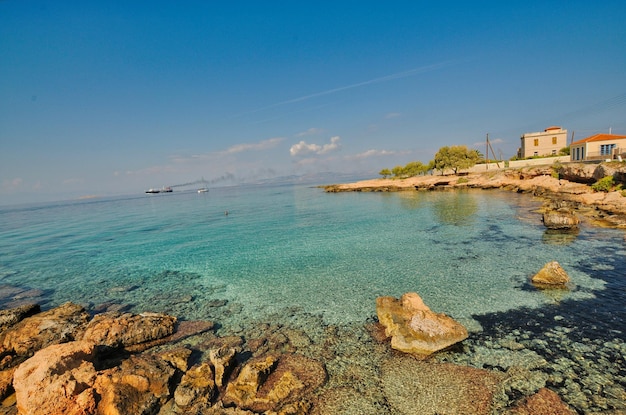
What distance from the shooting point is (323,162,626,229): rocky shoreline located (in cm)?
2948

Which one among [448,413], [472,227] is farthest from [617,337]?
[472,227]

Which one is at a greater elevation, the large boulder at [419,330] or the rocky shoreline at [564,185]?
the rocky shoreline at [564,185]

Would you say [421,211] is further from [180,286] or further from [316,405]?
[316,405]

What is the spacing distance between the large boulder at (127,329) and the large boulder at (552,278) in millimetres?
17843

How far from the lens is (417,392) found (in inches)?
310

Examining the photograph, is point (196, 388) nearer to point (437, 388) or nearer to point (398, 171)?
point (437, 388)

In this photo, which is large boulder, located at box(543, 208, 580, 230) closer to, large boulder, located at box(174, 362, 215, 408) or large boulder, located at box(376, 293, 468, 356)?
large boulder, located at box(376, 293, 468, 356)

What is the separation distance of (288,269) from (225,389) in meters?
11.9

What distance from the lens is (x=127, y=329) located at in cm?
1148

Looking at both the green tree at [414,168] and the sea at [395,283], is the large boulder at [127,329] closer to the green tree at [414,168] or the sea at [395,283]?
the sea at [395,283]

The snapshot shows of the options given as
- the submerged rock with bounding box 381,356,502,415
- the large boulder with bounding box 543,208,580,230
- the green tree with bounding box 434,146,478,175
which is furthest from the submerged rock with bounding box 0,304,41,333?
the green tree with bounding box 434,146,478,175

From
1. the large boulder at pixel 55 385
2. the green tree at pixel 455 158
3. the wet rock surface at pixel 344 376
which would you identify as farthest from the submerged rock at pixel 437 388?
the green tree at pixel 455 158

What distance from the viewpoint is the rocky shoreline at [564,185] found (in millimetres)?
29484

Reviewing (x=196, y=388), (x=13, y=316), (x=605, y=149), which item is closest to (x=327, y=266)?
(x=196, y=388)
